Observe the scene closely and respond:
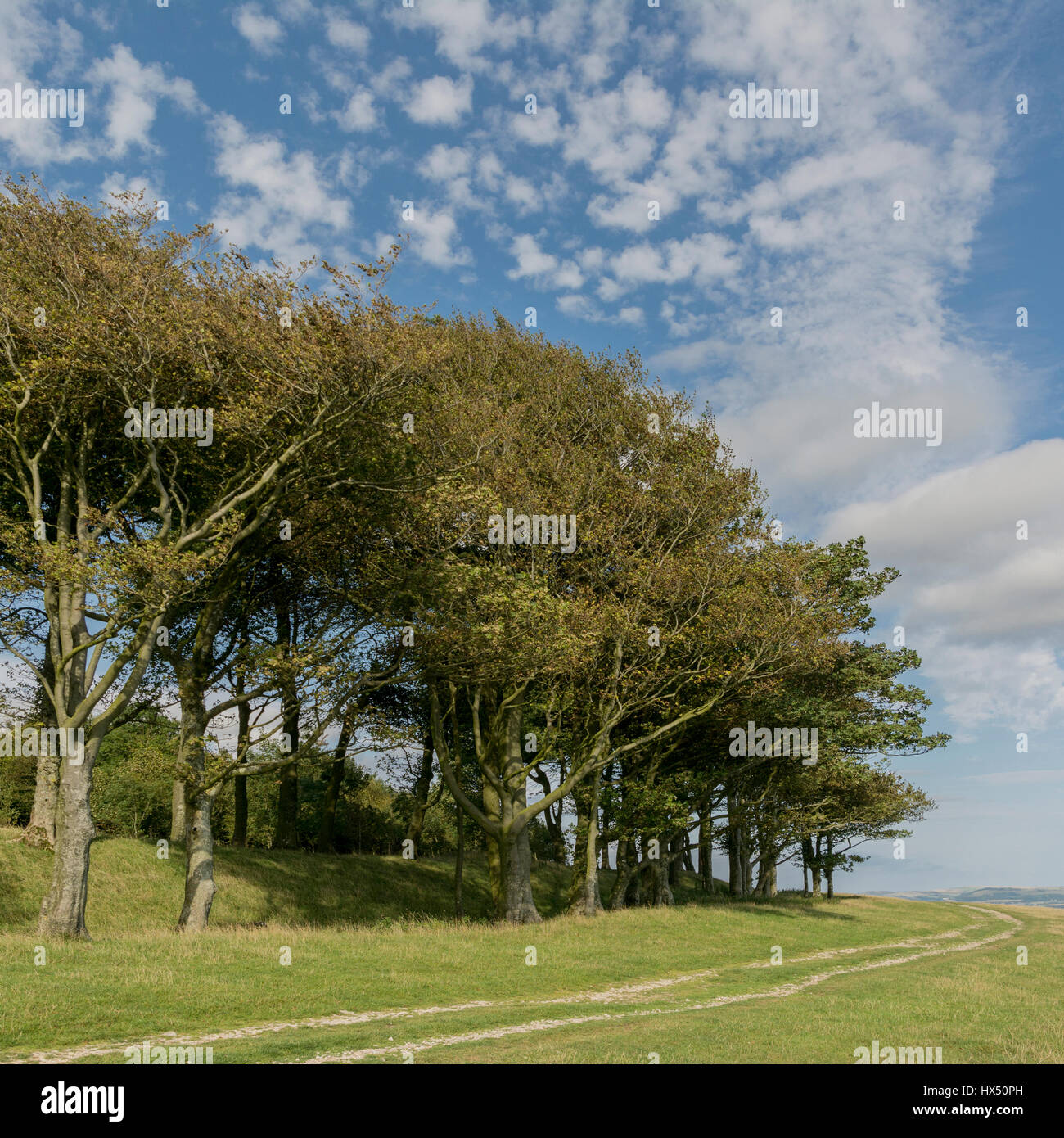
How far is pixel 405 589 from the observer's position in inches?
1077

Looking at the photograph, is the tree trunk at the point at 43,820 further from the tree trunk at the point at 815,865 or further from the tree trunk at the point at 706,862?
the tree trunk at the point at 815,865

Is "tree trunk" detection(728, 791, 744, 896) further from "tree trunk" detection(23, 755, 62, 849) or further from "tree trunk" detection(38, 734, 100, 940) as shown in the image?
"tree trunk" detection(38, 734, 100, 940)

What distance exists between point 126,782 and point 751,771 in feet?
138

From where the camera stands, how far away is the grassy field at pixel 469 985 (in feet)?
42.0

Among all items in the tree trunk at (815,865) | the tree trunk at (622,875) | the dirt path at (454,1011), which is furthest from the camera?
the tree trunk at (815,865)

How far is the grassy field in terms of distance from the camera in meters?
12.8

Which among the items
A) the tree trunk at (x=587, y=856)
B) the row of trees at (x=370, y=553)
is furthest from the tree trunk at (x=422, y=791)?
the tree trunk at (x=587, y=856)

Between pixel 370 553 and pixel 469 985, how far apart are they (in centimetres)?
1433

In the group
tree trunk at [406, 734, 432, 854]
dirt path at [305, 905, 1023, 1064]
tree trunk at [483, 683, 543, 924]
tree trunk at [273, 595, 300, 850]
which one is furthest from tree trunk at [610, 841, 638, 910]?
tree trunk at [273, 595, 300, 850]

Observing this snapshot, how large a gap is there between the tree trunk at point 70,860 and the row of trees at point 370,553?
0.24 ft

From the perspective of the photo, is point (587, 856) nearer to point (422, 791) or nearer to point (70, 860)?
point (422, 791)

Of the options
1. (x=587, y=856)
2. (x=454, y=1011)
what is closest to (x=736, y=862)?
(x=587, y=856)

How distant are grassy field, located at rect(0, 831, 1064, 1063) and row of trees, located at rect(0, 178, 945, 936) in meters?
3.94
